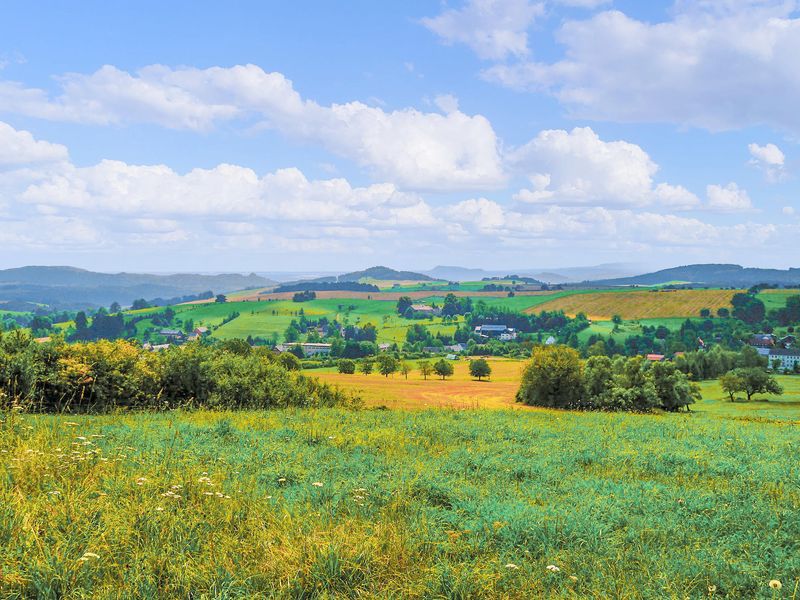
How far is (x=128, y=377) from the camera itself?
86.1 ft

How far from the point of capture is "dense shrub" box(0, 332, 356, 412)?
23.0 meters

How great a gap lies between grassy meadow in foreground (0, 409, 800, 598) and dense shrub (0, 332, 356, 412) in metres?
11.9

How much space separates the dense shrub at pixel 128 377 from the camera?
2300 cm

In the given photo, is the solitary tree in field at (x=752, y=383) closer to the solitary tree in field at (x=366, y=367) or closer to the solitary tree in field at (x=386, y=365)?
the solitary tree in field at (x=386, y=365)

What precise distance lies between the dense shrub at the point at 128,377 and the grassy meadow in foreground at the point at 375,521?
11936mm

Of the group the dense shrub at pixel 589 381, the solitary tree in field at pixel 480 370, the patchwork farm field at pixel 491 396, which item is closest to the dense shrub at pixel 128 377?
the patchwork farm field at pixel 491 396

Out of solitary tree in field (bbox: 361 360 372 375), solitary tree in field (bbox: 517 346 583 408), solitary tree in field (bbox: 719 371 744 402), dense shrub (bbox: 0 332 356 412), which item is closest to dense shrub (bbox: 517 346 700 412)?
solitary tree in field (bbox: 517 346 583 408)

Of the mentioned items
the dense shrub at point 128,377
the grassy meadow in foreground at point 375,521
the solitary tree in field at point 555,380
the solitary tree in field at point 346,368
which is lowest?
the solitary tree in field at point 346,368

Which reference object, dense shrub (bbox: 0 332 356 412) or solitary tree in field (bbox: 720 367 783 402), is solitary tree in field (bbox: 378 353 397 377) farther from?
dense shrub (bbox: 0 332 356 412)

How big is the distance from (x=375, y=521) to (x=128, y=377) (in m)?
22.2

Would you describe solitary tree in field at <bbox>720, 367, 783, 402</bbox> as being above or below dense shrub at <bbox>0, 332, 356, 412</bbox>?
below

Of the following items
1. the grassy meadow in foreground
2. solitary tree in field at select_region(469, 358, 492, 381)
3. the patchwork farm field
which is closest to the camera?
the grassy meadow in foreground

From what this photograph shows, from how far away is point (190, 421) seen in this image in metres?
17.2

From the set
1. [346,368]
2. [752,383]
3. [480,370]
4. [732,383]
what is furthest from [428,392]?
[752,383]
